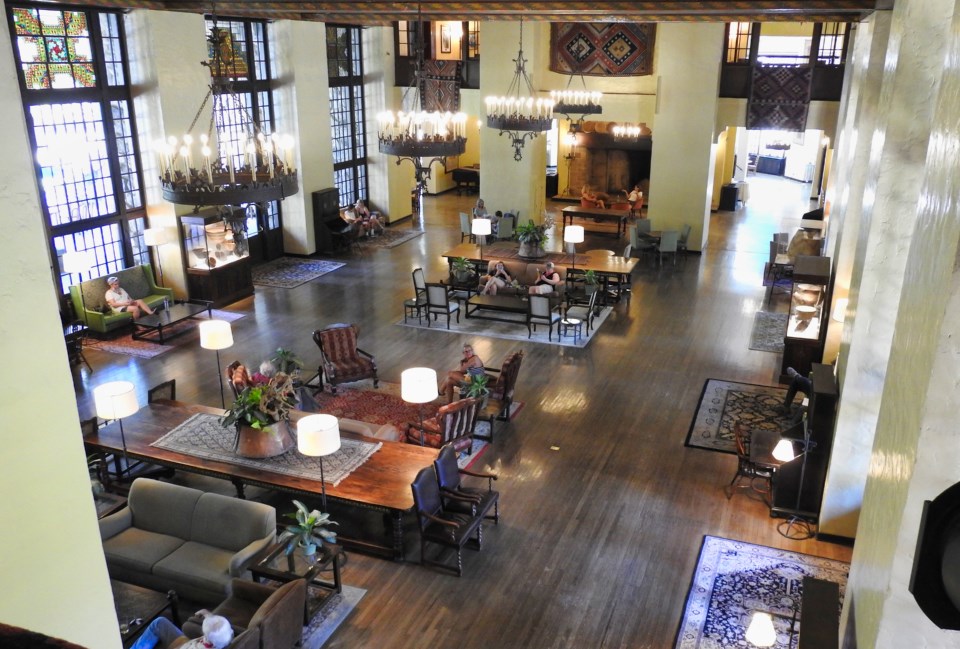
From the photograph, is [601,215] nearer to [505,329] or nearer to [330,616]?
[505,329]

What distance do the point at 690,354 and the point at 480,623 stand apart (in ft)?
22.2

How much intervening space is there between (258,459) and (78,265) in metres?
7.17

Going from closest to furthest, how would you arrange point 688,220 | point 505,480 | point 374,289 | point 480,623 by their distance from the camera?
point 480,623
point 505,480
point 374,289
point 688,220

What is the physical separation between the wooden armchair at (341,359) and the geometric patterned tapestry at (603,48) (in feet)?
34.7

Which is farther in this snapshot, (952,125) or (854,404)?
(854,404)

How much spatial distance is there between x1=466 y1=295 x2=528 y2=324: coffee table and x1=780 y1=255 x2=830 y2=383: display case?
427cm

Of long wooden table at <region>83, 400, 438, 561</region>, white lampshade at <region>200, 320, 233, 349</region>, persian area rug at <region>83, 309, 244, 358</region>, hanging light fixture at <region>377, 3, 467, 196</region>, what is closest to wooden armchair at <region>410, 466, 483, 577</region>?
long wooden table at <region>83, 400, 438, 561</region>

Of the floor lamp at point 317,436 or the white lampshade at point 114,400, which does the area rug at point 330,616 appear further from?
the white lampshade at point 114,400

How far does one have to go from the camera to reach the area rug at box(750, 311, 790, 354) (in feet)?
40.5

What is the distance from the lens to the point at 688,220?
18.3m

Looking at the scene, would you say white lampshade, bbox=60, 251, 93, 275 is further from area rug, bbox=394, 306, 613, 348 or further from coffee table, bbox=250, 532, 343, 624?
coffee table, bbox=250, 532, 343, 624

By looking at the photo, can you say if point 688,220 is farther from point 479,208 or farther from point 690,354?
point 690,354

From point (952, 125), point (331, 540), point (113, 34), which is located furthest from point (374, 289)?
point (952, 125)

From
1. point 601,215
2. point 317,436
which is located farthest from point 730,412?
point 601,215
